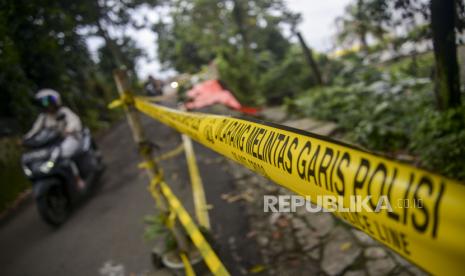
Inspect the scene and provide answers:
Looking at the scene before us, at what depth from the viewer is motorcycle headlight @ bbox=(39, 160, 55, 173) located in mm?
5441

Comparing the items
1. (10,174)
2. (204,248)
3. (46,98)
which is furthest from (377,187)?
(10,174)

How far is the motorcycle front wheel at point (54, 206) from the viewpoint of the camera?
17.7ft

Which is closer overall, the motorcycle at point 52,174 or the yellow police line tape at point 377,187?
the yellow police line tape at point 377,187

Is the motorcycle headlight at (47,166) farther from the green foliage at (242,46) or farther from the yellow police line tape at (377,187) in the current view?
the green foliage at (242,46)

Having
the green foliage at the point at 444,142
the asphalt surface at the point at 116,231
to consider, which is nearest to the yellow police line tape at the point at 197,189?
the asphalt surface at the point at 116,231

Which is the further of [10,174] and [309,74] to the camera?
[309,74]

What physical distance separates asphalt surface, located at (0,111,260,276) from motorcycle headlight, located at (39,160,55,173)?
1111 mm

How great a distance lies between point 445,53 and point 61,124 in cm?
641

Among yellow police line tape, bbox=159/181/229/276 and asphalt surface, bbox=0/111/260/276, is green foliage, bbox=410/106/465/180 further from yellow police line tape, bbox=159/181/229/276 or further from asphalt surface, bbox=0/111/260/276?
yellow police line tape, bbox=159/181/229/276

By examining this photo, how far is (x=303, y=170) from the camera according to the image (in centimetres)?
109

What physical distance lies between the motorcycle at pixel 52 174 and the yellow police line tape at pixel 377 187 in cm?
515

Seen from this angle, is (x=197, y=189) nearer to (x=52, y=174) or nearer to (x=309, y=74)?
(x=52, y=174)

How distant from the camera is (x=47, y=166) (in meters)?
5.50

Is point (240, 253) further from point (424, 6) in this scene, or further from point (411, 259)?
point (424, 6)
